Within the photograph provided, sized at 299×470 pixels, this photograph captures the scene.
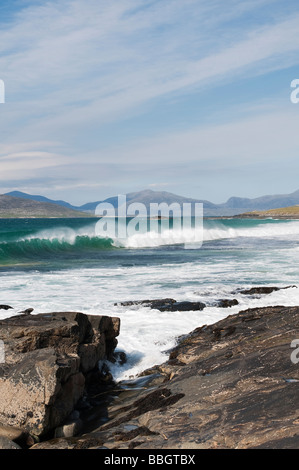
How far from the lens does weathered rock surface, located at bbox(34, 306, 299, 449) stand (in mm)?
5887

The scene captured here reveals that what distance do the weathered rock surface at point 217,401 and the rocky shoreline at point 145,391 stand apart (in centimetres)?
2

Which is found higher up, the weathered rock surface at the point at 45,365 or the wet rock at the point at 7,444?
the weathered rock surface at the point at 45,365

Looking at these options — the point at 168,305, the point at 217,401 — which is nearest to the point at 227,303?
the point at 168,305

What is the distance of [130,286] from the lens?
70.3ft

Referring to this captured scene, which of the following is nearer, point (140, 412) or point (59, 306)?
point (140, 412)

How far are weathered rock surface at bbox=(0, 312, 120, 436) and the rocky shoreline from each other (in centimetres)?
2

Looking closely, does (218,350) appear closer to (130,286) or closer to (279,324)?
(279,324)

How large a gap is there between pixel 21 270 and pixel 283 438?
2656 centimetres

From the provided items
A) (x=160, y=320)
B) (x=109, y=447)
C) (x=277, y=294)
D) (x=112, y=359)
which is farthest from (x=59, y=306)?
(x=109, y=447)

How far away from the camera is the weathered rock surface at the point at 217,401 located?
5.89 metres
